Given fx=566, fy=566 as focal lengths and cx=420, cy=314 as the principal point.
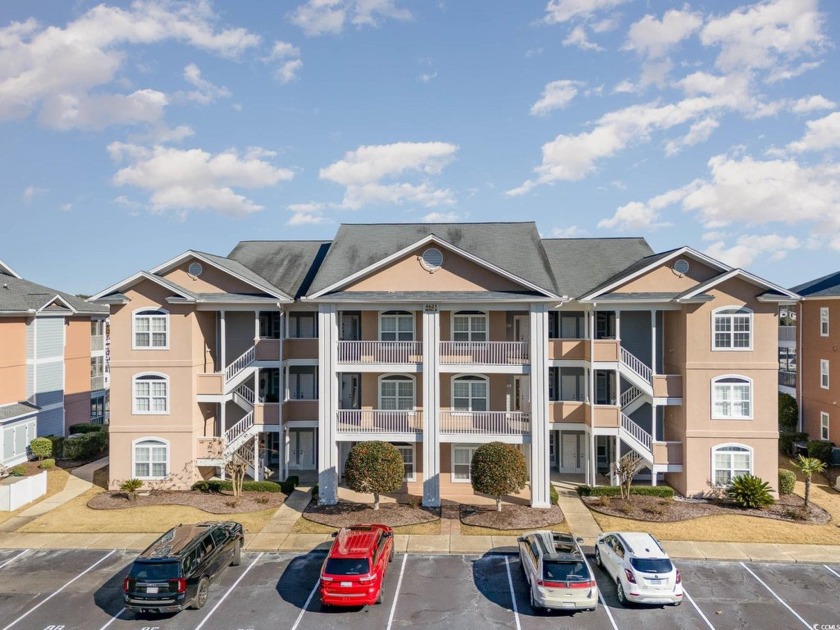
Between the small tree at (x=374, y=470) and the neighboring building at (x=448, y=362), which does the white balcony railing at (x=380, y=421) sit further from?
the small tree at (x=374, y=470)

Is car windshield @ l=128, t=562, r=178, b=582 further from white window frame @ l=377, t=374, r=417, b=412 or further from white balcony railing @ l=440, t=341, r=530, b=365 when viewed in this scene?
white balcony railing @ l=440, t=341, r=530, b=365

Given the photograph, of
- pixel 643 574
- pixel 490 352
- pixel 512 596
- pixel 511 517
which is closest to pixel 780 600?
pixel 643 574

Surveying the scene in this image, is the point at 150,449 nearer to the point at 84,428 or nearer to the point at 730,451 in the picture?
the point at 84,428

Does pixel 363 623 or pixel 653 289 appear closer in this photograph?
pixel 363 623

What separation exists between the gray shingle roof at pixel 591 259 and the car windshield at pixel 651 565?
42.2 ft

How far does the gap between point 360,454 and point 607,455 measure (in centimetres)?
1319

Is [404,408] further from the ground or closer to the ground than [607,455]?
further from the ground

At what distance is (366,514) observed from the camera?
2205cm

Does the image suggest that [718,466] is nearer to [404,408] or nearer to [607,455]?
[607,455]

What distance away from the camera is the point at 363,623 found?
14383 millimetres

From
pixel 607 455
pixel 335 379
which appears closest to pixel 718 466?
pixel 607 455

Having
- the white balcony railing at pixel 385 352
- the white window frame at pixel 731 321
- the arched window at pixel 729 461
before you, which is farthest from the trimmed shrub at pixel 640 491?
the white balcony railing at pixel 385 352

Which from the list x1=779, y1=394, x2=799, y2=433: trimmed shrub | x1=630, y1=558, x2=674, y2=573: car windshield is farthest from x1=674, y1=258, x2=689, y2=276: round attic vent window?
x1=779, y1=394, x2=799, y2=433: trimmed shrub

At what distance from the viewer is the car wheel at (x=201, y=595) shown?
48.7 ft
